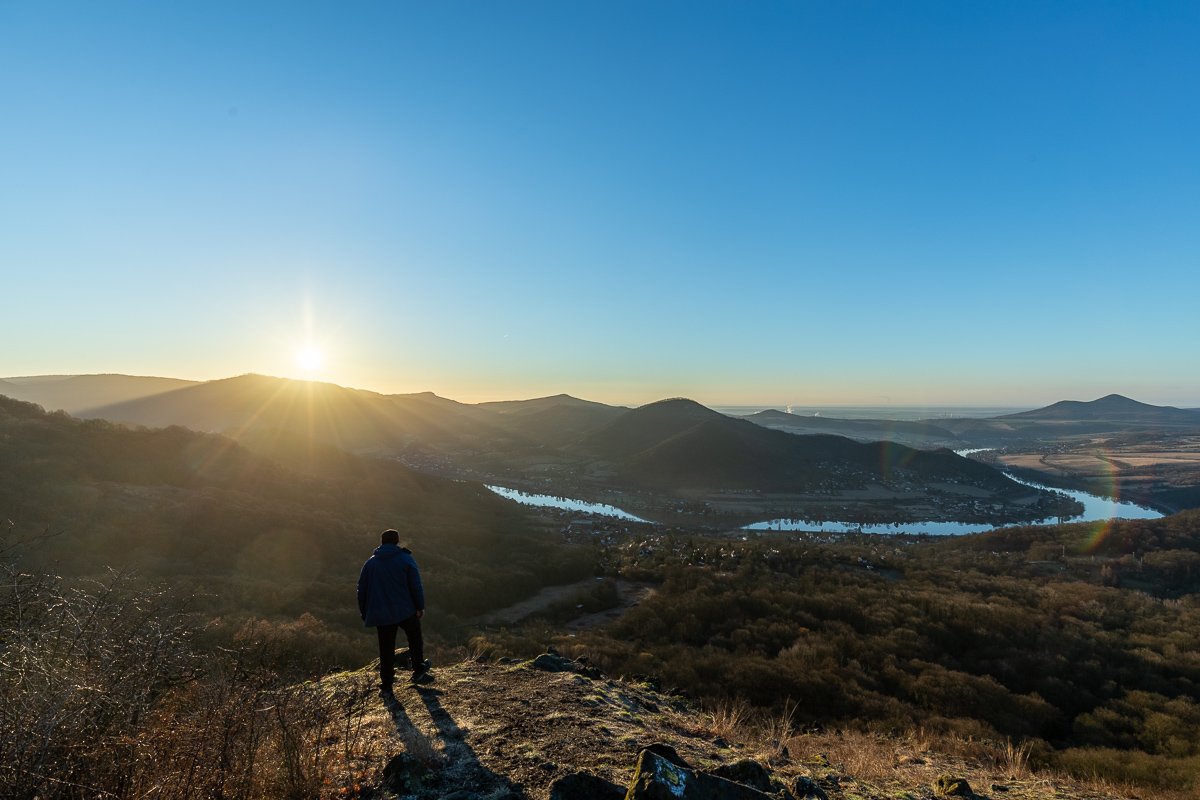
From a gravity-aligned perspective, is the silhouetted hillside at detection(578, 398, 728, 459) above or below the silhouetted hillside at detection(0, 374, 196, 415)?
below

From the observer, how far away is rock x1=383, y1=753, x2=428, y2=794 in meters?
4.29

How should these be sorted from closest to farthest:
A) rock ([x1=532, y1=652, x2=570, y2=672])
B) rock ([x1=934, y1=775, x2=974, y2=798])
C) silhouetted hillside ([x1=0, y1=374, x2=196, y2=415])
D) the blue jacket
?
rock ([x1=934, y1=775, x2=974, y2=798]), the blue jacket, rock ([x1=532, y1=652, x2=570, y2=672]), silhouetted hillside ([x1=0, y1=374, x2=196, y2=415])

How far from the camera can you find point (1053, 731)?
1070 centimetres

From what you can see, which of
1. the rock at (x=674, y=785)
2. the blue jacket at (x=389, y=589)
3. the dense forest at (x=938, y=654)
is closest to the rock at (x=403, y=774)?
the rock at (x=674, y=785)

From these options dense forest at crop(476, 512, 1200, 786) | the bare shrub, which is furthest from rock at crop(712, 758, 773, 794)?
dense forest at crop(476, 512, 1200, 786)

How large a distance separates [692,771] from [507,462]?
121290 mm

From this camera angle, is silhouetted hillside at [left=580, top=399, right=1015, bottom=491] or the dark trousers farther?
silhouetted hillside at [left=580, top=399, right=1015, bottom=491]

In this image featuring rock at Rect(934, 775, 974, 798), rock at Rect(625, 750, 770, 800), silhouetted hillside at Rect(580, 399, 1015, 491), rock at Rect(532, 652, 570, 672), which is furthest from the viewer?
silhouetted hillside at Rect(580, 399, 1015, 491)

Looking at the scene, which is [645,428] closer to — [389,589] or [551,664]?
[551,664]

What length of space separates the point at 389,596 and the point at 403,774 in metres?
2.53

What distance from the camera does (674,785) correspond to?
3525 mm

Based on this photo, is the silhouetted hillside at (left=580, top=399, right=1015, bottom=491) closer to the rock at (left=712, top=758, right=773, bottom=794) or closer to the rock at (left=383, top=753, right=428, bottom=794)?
the rock at (left=712, top=758, right=773, bottom=794)

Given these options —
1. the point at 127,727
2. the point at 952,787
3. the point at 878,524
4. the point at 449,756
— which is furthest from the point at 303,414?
the point at 952,787

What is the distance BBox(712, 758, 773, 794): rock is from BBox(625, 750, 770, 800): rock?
89 cm
